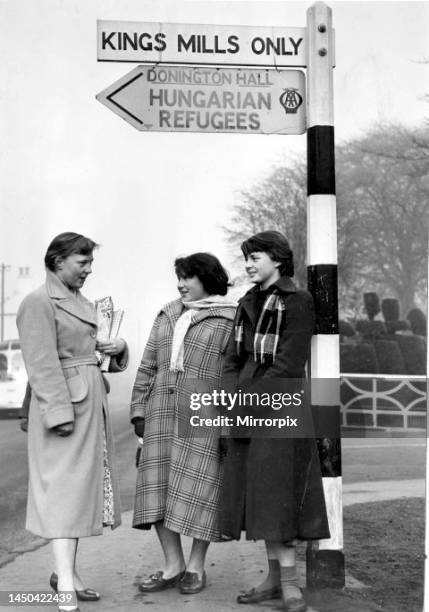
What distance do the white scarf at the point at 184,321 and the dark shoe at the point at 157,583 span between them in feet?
3.13

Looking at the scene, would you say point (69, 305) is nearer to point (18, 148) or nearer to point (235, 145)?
point (18, 148)

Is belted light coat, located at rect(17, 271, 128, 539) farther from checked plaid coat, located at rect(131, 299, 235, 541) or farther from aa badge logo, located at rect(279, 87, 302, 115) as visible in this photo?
aa badge logo, located at rect(279, 87, 302, 115)

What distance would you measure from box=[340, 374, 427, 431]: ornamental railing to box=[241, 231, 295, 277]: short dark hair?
7.44 m

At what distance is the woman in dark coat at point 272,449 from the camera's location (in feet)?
14.4

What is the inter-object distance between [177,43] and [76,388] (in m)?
1.57

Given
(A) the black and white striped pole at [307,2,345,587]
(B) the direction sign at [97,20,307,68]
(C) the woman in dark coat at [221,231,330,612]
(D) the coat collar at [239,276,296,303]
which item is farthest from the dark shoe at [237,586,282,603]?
(B) the direction sign at [97,20,307,68]

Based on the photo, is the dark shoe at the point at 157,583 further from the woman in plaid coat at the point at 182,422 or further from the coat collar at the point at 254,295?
the coat collar at the point at 254,295

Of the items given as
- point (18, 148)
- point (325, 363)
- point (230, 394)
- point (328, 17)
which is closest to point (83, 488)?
point (230, 394)

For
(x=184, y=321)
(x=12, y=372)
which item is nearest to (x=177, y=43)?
(x=184, y=321)

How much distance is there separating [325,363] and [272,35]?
1.47 meters

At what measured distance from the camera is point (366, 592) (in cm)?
466

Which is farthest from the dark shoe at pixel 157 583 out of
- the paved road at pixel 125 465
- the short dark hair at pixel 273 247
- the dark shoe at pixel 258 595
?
the short dark hair at pixel 273 247

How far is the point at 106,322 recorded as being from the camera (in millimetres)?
4648

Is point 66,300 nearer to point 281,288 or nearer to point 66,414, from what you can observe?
point 66,414
